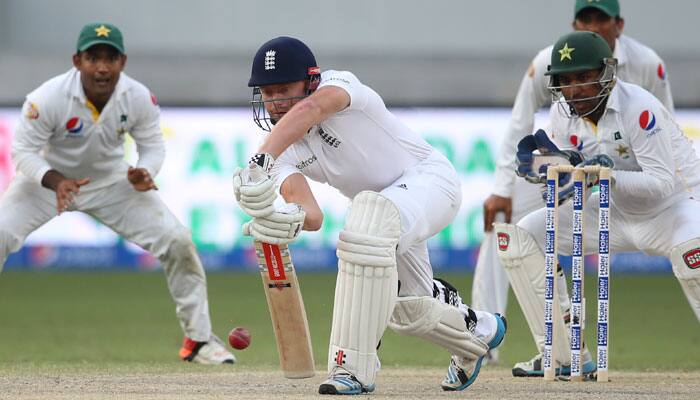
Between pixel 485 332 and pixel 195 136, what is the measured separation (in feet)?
24.1

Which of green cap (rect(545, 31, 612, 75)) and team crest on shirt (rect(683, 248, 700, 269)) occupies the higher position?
green cap (rect(545, 31, 612, 75))

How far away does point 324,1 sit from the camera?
14.3 meters

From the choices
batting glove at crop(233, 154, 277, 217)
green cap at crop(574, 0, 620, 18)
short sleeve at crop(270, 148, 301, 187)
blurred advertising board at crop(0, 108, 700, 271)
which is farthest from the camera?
blurred advertising board at crop(0, 108, 700, 271)

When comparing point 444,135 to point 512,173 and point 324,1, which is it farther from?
point 512,173

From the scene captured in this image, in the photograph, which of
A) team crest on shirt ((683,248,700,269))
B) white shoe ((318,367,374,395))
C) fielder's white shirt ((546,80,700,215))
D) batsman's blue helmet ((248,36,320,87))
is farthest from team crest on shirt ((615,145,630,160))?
white shoe ((318,367,374,395))

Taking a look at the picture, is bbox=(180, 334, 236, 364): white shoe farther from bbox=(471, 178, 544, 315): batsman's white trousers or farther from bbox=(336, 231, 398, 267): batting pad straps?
bbox=(336, 231, 398, 267): batting pad straps

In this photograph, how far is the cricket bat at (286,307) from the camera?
4637 millimetres

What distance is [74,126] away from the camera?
6.84 m

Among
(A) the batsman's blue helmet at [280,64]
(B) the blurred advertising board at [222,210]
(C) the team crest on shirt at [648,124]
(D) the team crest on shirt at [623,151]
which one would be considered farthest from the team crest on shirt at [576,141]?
(B) the blurred advertising board at [222,210]

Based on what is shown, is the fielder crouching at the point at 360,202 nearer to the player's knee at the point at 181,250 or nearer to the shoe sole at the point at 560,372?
the shoe sole at the point at 560,372

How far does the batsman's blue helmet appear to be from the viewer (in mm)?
4684

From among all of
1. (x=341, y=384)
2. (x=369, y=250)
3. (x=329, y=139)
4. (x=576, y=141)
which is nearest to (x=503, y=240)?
(x=576, y=141)

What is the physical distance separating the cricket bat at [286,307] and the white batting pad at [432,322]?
340 mm

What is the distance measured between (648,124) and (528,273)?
75 cm
